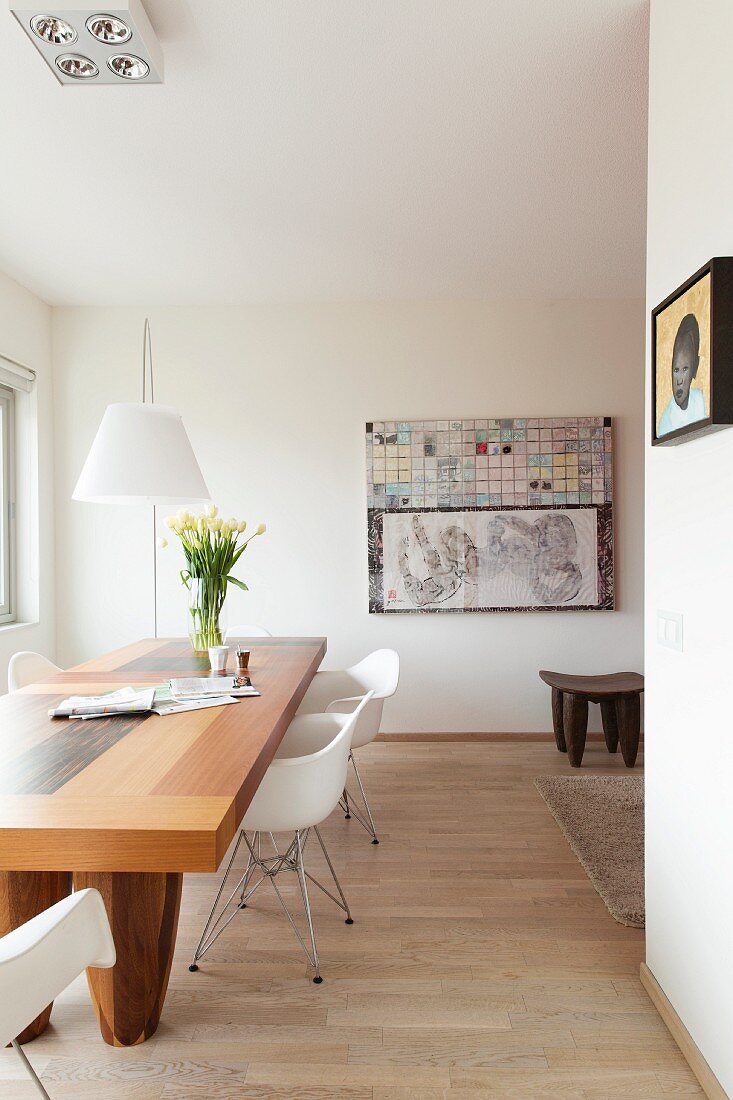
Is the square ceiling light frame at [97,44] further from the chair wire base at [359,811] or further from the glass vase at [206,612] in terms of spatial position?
the chair wire base at [359,811]

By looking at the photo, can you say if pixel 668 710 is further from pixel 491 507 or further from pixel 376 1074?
pixel 491 507

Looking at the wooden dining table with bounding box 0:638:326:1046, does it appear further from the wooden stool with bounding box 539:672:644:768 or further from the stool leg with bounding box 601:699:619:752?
the stool leg with bounding box 601:699:619:752

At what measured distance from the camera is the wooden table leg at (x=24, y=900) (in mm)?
1946

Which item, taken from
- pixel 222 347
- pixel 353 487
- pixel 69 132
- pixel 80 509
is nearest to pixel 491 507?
pixel 353 487

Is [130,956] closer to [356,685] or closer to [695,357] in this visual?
[356,685]

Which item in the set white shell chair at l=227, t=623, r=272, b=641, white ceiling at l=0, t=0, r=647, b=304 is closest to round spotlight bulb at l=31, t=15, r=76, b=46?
white ceiling at l=0, t=0, r=647, b=304

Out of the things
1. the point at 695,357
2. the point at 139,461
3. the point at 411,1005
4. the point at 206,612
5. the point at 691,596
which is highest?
the point at 695,357

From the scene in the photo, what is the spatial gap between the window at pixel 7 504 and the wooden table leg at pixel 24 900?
279cm

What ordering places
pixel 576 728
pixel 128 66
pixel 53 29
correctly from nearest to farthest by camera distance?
1. pixel 53 29
2. pixel 128 66
3. pixel 576 728

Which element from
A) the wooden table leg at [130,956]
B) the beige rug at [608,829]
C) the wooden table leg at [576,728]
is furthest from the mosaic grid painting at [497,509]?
the wooden table leg at [130,956]

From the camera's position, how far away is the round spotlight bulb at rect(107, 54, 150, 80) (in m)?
2.26

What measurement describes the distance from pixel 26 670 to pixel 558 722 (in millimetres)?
2939

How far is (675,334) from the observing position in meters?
1.87

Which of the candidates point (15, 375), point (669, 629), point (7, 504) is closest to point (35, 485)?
point (7, 504)
